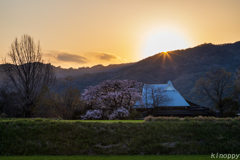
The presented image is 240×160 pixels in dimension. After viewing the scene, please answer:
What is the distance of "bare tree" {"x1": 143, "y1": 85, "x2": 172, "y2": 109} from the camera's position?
29719 mm

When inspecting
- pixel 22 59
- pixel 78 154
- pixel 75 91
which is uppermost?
pixel 22 59

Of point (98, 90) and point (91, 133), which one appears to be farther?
point (98, 90)

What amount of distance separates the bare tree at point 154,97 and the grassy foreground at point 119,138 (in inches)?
693

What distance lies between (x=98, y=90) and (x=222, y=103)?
18.7 meters

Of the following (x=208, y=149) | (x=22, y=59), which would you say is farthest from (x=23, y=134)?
(x=22, y=59)

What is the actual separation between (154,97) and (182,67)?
52651mm

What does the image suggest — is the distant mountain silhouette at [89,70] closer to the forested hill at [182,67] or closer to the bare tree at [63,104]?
the forested hill at [182,67]

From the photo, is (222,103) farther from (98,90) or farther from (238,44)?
(238,44)

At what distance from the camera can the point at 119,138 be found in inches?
417

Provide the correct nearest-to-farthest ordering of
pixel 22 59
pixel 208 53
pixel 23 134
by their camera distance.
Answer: pixel 23 134 < pixel 22 59 < pixel 208 53

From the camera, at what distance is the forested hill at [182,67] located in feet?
225

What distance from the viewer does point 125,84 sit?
71.7 ft
